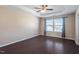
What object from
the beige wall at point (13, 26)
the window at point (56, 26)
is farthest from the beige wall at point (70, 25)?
the beige wall at point (13, 26)

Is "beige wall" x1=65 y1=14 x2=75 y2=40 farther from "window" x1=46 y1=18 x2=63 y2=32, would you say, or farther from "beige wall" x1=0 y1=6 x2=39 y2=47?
"beige wall" x1=0 y1=6 x2=39 y2=47

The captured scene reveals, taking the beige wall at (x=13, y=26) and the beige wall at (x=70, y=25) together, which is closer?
the beige wall at (x=70, y=25)

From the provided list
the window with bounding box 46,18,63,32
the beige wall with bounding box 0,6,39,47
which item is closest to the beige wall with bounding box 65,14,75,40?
the window with bounding box 46,18,63,32

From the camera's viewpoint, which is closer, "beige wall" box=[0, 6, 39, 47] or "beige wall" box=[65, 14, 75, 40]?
"beige wall" box=[65, 14, 75, 40]

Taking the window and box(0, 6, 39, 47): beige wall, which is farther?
box(0, 6, 39, 47): beige wall

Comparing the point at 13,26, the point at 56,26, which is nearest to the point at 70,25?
the point at 56,26

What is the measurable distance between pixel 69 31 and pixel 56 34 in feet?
0.67

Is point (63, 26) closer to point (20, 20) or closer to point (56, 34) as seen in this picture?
point (56, 34)

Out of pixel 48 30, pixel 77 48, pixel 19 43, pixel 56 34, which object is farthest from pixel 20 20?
pixel 77 48

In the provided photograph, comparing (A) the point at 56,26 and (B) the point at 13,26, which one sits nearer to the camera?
(A) the point at 56,26

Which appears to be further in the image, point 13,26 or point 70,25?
point 13,26

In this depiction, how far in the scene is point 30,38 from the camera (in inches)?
60.8

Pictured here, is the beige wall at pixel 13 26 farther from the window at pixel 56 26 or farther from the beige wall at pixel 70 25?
the beige wall at pixel 70 25

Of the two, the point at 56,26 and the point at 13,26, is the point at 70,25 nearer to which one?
the point at 56,26
